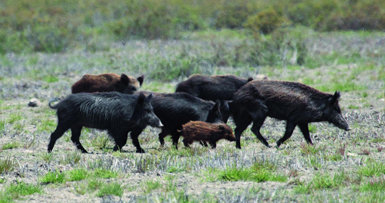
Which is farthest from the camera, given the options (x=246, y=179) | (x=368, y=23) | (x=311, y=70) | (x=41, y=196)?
(x=368, y=23)

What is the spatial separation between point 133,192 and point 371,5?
29.8 m

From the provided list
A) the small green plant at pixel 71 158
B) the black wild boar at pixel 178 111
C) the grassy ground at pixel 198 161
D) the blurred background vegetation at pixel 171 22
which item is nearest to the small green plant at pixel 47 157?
the grassy ground at pixel 198 161

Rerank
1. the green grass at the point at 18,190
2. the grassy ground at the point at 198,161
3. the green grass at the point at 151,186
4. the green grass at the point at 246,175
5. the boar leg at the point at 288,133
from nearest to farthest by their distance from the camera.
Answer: the green grass at the point at 18,190 < the grassy ground at the point at 198,161 < the green grass at the point at 151,186 < the green grass at the point at 246,175 < the boar leg at the point at 288,133

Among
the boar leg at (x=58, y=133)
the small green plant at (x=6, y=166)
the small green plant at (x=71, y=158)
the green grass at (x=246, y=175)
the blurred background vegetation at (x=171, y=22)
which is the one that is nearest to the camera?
the green grass at (x=246, y=175)

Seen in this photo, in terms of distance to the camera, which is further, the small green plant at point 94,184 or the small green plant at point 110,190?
the small green plant at point 94,184

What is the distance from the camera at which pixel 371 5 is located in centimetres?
3281

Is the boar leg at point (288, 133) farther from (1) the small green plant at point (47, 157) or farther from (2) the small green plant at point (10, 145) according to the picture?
(2) the small green plant at point (10, 145)

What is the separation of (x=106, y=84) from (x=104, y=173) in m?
5.64

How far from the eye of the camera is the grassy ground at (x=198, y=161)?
598 cm

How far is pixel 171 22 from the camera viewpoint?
96.6ft

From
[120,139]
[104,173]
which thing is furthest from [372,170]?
[120,139]

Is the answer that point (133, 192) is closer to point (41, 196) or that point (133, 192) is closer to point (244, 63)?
point (41, 196)

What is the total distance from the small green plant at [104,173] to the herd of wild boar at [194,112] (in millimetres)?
2234

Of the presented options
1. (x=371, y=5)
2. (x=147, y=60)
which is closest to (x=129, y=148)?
(x=147, y=60)
